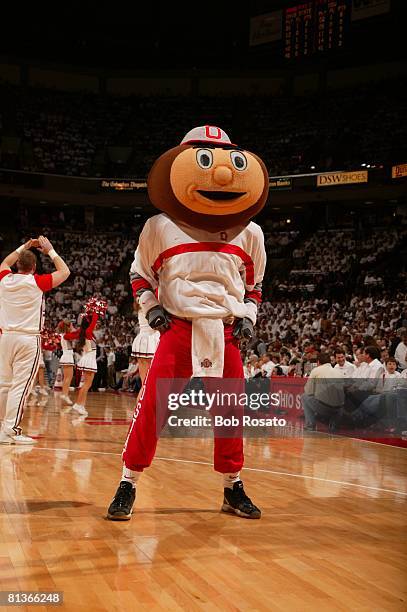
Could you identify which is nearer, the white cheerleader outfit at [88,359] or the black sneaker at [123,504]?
the black sneaker at [123,504]

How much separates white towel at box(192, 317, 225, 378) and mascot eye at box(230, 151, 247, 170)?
0.71 metres

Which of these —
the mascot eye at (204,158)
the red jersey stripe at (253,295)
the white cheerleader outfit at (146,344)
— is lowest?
the white cheerleader outfit at (146,344)

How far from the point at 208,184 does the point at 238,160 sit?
19cm

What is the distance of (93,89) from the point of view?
1019 inches

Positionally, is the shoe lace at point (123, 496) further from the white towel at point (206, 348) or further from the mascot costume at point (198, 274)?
the white towel at point (206, 348)

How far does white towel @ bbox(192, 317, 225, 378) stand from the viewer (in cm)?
339

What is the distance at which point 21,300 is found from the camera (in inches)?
224

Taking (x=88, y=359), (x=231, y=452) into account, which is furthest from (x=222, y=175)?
(x=88, y=359)

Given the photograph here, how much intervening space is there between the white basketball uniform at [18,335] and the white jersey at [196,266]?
230cm

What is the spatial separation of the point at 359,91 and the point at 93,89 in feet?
29.6

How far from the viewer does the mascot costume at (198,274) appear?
3395mm

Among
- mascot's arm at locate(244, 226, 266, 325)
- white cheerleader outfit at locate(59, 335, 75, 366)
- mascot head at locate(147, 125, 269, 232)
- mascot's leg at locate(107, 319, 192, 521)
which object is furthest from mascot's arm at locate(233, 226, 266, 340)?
white cheerleader outfit at locate(59, 335, 75, 366)

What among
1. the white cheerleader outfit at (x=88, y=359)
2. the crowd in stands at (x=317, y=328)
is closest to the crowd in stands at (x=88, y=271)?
the crowd in stands at (x=317, y=328)

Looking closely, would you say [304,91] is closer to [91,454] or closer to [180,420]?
[180,420]
